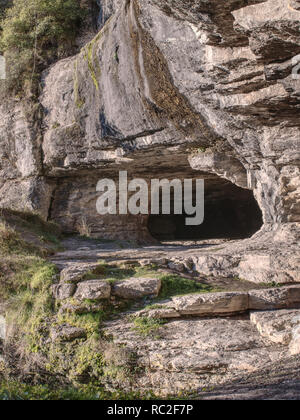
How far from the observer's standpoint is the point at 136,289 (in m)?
6.09

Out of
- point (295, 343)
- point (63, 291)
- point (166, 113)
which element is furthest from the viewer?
point (166, 113)

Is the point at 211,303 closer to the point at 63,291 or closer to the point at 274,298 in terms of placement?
the point at 274,298

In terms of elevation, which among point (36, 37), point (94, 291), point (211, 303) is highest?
point (36, 37)

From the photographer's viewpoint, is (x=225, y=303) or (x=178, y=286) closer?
(x=225, y=303)

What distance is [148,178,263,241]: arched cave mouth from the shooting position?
1311 cm

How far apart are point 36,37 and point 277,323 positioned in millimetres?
9545

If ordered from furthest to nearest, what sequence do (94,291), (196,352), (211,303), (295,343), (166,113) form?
(166,113) < (94,291) < (211,303) < (196,352) < (295,343)

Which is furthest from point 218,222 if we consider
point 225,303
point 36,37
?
point 225,303

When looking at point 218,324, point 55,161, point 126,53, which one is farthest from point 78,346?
point 55,161

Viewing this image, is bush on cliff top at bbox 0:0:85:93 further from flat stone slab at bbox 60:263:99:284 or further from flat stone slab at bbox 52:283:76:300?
flat stone slab at bbox 52:283:76:300

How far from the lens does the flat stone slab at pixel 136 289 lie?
6074 mm

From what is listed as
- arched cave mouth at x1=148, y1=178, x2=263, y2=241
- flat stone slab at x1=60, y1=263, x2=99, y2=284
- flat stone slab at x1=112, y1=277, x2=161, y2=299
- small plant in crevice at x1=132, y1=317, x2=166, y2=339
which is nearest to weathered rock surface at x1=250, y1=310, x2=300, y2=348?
small plant in crevice at x1=132, y1=317, x2=166, y2=339

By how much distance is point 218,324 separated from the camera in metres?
5.55

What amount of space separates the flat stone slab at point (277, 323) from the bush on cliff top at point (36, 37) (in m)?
8.30
